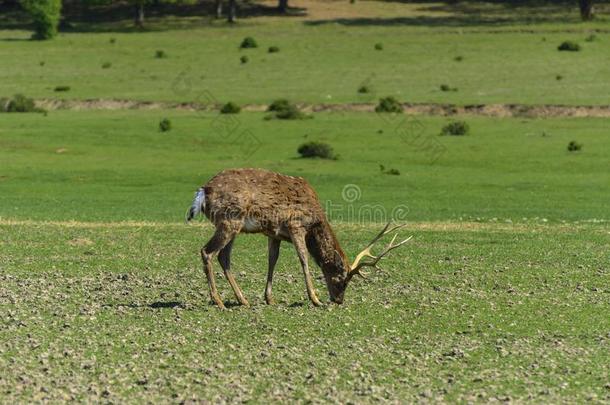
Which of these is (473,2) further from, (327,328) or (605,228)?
(327,328)

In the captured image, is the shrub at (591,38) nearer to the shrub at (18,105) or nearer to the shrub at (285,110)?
the shrub at (285,110)

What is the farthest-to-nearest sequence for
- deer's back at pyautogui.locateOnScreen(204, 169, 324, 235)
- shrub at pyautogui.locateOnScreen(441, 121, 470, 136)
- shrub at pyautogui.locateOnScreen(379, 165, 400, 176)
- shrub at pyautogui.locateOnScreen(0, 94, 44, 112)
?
shrub at pyautogui.locateOnScreen(0, 94, 44, 112), shrub at pyautogui.locateOnScreen(441, 121, 470, 136), shrub at pyautogui.locateOnScreen(379, 165, 400, 176), deer's back at pyautogui.locateOnScreen(204, 169, 324, 235)

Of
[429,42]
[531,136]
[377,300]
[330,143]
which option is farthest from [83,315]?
[429,42]

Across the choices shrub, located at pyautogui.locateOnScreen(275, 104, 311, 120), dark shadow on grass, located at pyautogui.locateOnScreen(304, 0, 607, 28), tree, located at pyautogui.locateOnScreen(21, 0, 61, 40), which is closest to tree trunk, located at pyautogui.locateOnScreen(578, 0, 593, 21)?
dark shadow on grass, located at pyautogui.locateOnScreen(304, 0, 607, 28)

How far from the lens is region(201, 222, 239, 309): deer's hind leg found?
18.5 meters

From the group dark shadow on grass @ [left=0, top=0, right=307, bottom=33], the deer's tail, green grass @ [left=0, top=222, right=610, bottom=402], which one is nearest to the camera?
green grass @ [left=0, top=222, right=610, bottom=402]

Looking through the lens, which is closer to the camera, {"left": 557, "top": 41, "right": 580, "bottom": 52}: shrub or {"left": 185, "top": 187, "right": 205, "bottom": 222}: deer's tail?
{"left": 185, "top": 187, "right": 205, "bottom": 222}: deer's tail

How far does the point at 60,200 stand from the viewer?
3678 cm

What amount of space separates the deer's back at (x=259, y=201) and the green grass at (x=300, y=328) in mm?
1326

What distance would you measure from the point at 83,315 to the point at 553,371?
22.7 ft

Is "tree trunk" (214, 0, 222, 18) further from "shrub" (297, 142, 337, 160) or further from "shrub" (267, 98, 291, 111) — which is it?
"shrub" (297, 142, 337, 160)

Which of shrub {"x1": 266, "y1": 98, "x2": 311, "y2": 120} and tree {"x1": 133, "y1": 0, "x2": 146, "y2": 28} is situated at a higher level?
shrub {"x1": 266, "y1": 98, "x2": 311, "y2": 120}

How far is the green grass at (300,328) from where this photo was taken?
548 inches

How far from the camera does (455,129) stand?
163ft
